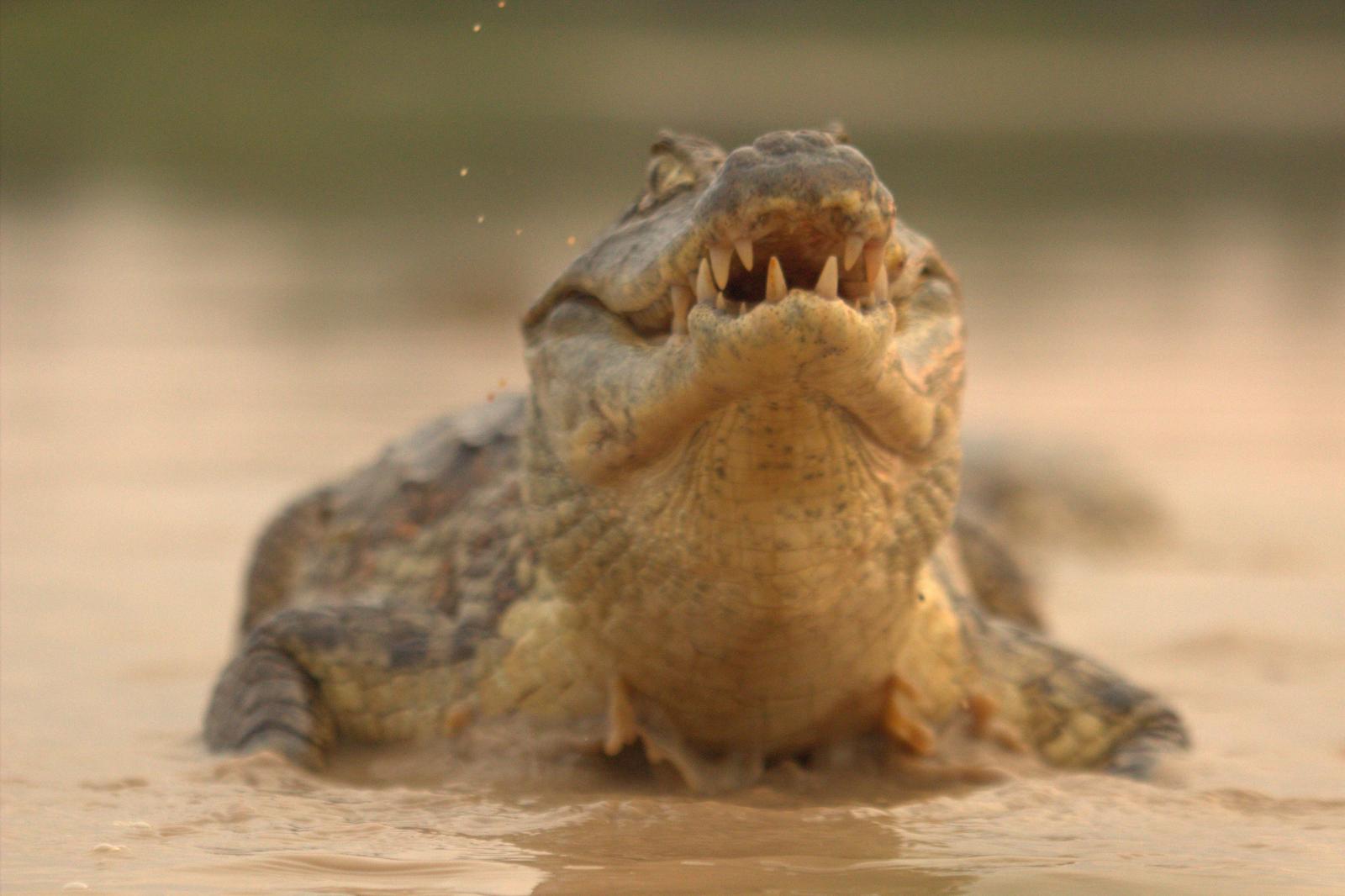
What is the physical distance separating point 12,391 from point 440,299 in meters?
4.60

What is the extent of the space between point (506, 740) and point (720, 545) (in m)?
0.83

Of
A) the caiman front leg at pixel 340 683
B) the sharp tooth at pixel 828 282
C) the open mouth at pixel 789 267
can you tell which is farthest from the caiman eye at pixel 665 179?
the caiman front leg at pixel 340 683

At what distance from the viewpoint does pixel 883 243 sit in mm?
2816

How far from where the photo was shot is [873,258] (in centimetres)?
283

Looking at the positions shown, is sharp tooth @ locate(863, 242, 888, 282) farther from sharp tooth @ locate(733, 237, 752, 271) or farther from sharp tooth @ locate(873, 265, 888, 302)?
sharp tooth @ locate(733, 237, 752, 271)

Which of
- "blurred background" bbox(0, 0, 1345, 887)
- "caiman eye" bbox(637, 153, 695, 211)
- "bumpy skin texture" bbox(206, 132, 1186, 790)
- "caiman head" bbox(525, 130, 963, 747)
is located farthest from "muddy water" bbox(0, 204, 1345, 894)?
"caiman eye" bbox(637, 153, 695, 211)

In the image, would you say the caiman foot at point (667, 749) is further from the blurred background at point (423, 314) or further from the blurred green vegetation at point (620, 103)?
the blurred green vegetation at point (620, 103)

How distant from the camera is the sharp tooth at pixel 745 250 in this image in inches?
108

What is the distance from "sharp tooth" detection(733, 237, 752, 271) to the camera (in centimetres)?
274

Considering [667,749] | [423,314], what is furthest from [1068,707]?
[423,314]

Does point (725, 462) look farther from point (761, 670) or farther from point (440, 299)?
point (440, 299)

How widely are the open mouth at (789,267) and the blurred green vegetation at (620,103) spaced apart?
10.7 feet

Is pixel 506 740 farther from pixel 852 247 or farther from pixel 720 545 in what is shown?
pixel 852 247

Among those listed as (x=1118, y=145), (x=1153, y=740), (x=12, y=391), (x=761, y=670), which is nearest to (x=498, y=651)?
(x=761, y=670)
